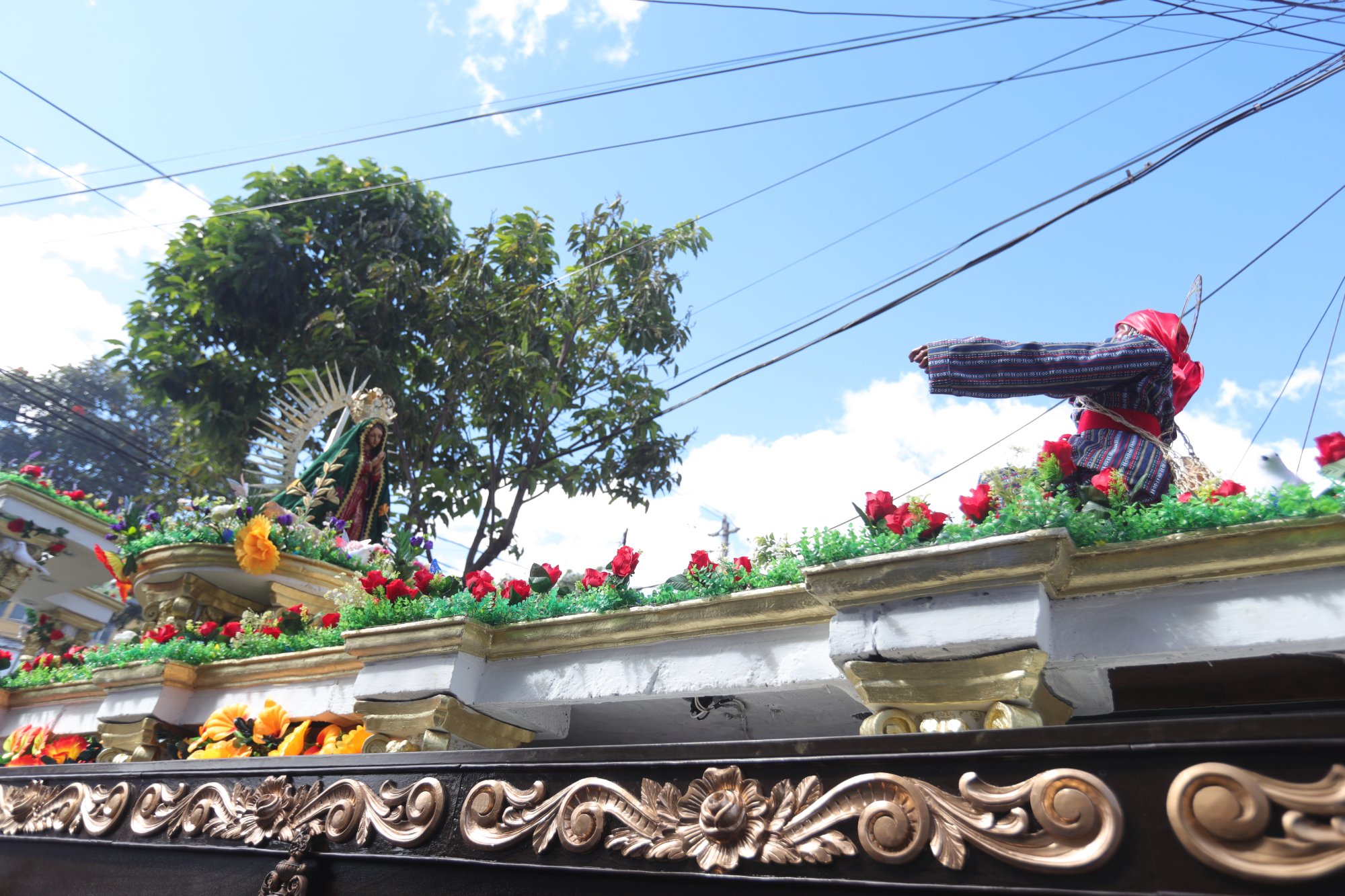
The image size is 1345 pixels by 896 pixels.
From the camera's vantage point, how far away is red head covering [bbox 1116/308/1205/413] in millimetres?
Answer: 3889

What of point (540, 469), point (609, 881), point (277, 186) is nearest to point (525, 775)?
point (609, 881)

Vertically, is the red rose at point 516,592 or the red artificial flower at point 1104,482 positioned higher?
the red artificial flower at point 1104,482

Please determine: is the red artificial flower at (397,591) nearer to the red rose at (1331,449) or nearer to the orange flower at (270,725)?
the orange flower at (270,725)

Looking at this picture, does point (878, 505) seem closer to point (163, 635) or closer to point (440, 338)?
point (163, 635)

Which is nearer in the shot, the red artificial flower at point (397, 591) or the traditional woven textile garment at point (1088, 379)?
the traditional woven textile garment at point (1088, 379)

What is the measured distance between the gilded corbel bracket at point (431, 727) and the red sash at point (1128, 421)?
9.41ft

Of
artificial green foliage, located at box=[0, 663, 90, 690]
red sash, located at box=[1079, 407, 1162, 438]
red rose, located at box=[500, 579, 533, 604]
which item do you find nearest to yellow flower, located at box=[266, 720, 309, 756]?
red rose, located at box=[500, 579, 533, 604]

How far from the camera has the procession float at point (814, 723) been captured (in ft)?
6.87

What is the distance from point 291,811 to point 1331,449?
3.92 meters

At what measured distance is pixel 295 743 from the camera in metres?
4.68

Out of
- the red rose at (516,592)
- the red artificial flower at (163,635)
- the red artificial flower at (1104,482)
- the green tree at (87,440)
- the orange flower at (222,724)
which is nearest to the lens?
the red artificial flower at (1104,482)

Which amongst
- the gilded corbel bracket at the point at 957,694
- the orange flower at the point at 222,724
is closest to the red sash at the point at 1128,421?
the gilded corbel bracket at the point at 957,694

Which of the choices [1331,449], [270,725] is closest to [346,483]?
[270,725]

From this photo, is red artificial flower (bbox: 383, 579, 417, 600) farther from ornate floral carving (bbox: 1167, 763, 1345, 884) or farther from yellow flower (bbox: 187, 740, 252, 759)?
ornate floral carving (bbox: 1167, 763, 1345, 884)
